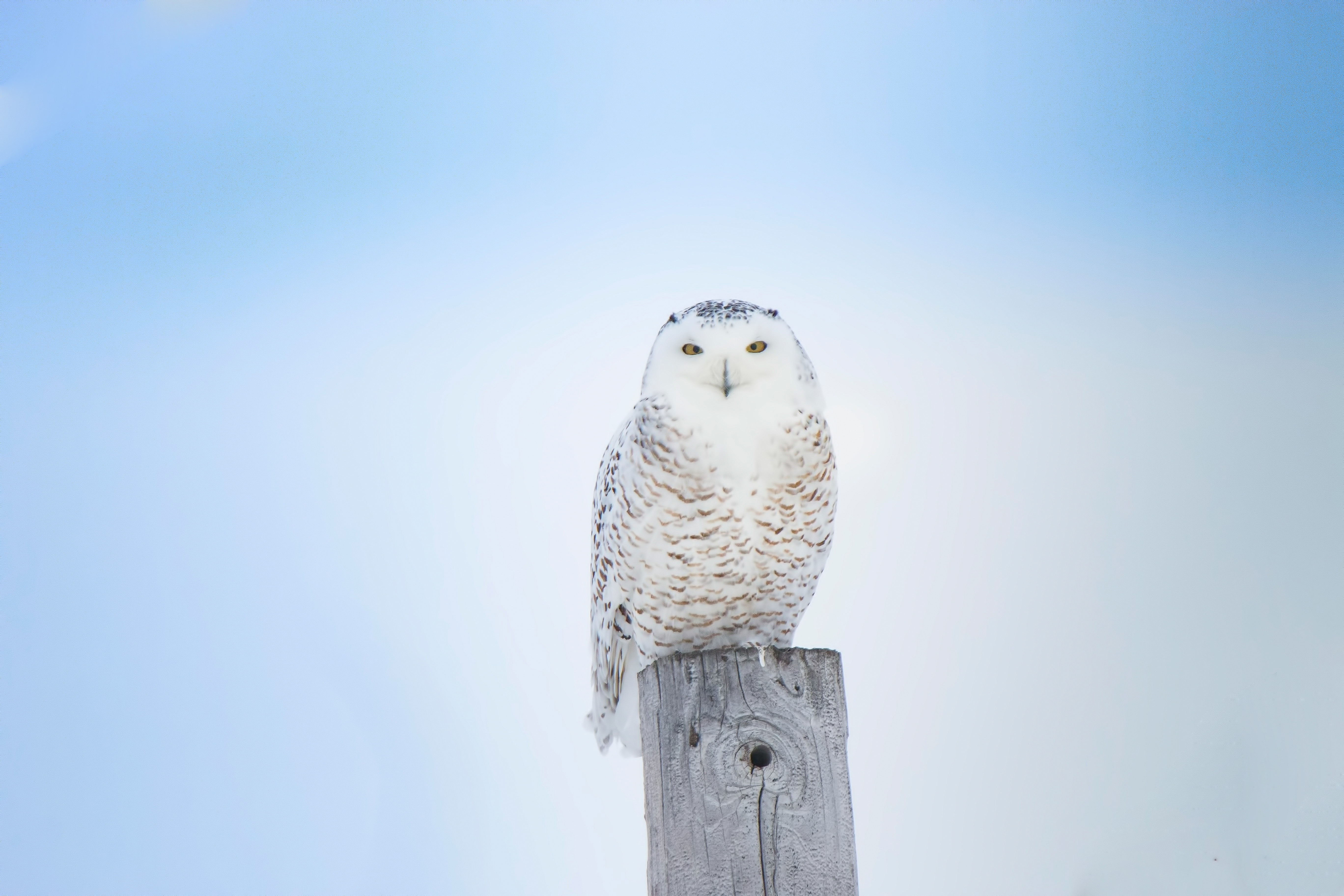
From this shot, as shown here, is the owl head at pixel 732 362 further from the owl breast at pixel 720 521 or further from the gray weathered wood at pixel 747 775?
the gray weathered wood at pixel 747 775

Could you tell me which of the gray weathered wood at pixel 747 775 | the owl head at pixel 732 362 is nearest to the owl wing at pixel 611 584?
the owl head at pixel 732 362

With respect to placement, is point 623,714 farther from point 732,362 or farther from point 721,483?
point 732,362

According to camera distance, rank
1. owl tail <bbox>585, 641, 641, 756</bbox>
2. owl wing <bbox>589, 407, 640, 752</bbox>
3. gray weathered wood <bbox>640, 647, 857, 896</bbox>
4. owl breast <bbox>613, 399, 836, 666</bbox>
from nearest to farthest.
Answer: gray weathered wood <bbox>640, 647, 857, 896</bbox>, owl breast <bbox>613, 399, 836, 666</bbox>, owl wing <bbox>589, 407, 640, 752</bbox>, owl tail <bbox>585, 641, 641, 756</bbox>

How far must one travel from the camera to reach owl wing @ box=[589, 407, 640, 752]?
2.66 meters

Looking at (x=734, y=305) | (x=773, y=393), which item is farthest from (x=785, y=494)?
(x=734, y=305)

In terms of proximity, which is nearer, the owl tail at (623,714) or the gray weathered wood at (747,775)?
the gray weathered wood at (747,775)

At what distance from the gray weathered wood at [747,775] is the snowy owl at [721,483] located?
25.0 inches

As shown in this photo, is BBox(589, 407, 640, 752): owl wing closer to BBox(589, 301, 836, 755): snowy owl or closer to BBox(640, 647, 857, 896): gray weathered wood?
BBox(589, 301, 836, 755): snowy owl

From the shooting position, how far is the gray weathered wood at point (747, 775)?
1.72 metres

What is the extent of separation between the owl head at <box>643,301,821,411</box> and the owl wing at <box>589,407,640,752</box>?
136 mm

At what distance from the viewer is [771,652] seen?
1.87 m

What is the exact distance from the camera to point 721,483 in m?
2.47

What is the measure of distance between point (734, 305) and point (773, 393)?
0.76 feet

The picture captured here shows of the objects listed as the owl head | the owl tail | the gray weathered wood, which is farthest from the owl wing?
the gray weathered wood
